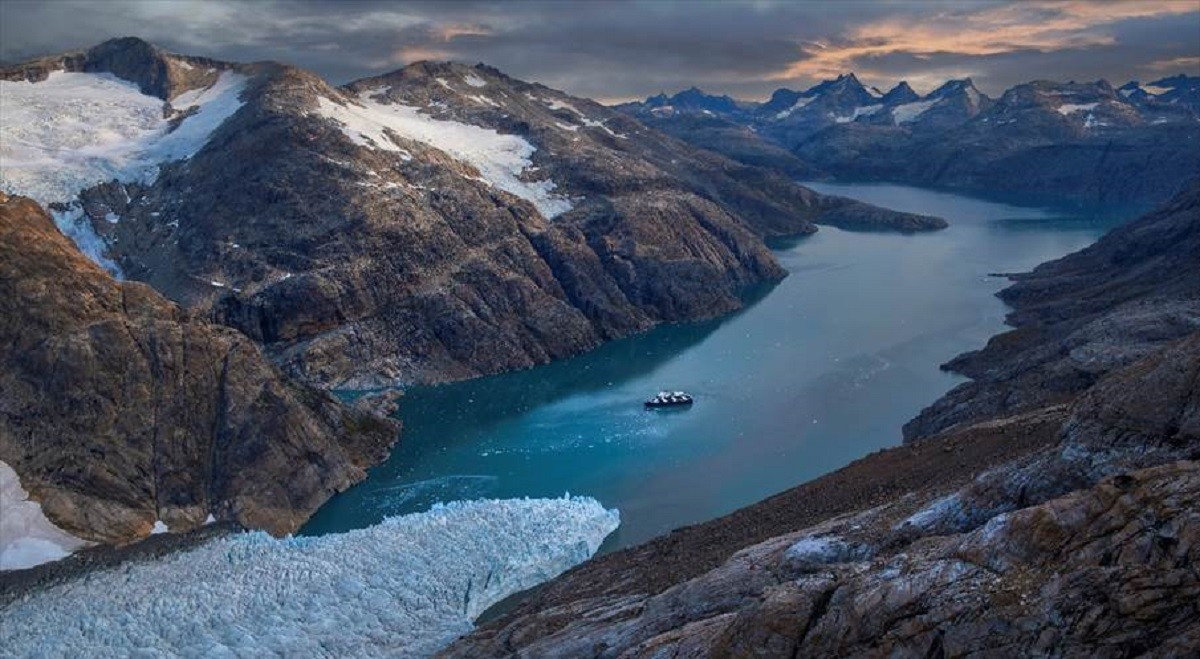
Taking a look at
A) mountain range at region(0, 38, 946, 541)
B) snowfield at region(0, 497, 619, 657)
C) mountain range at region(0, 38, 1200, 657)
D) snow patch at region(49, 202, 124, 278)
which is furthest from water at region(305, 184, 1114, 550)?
snow patch at region(49, 202, 124, 278)

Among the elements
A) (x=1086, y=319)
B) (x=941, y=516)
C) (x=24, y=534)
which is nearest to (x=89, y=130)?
(x=24, y=534)

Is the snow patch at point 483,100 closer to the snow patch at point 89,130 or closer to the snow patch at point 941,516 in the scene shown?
the snow patch at point 89,130

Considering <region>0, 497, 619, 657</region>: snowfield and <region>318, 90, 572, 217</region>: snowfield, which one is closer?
<region>0, 497, 619, 657</region>: snowfield

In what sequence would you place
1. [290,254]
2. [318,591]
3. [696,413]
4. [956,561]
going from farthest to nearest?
[290,254], [696,413], [318,591], [956,561]

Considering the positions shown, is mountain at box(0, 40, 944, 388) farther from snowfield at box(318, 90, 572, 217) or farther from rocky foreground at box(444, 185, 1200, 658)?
rocky foreground at box(444, 185, 1200, 658)

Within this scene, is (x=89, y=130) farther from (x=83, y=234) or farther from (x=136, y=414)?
(x=136, y=414)

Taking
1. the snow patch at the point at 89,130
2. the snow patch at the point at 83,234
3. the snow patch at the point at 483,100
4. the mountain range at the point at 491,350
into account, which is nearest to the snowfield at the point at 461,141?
the mountain range at the point at 491,350

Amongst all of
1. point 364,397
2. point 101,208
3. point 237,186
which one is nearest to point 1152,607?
point 364,397

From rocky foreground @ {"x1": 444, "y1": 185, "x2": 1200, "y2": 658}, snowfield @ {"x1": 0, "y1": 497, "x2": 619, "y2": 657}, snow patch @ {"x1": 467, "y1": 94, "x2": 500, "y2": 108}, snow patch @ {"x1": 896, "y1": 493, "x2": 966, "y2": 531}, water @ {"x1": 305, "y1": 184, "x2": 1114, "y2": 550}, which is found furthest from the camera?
snow patch @ {"x1": 467, "y1": 94, "x2": 500, "y2": 108}
